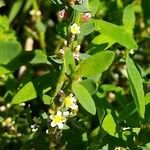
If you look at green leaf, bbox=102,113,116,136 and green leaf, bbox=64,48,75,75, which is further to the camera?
green leaf, bbox=102,113,116,136

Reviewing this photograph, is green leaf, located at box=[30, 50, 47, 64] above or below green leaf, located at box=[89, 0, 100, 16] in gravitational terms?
below

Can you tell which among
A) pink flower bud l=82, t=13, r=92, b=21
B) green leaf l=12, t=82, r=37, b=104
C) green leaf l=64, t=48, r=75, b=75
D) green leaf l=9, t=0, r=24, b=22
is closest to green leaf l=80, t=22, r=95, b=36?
pink flower bud l=82, t=13, r=92, b=21

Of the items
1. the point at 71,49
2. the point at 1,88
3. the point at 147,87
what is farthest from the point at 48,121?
the point at 1,88

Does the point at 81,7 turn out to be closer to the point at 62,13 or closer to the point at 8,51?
the point at 62,13

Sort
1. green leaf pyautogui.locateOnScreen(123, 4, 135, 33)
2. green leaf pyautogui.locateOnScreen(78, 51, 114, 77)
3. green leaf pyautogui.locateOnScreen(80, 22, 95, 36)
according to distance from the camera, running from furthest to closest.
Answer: green leaf pyautogui.locateOnScreen(123, 4, 135, 33)
green leaf pyautogui.locateOnScreen(80, 22, 95, 36)
green leaf pyautogui.locateOnScreen(78, 51, 114, 77)

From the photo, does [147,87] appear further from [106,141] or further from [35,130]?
[35,130]

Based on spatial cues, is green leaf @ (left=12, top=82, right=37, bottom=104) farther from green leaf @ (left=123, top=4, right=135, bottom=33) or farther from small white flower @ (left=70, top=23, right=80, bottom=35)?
green leaf @ (left=123, top=4, right=135, bottom=33)

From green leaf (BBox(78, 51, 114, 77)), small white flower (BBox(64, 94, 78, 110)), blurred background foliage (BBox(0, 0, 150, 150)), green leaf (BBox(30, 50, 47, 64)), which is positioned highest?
green leaf (BBox(78, 51, 114, 77))
